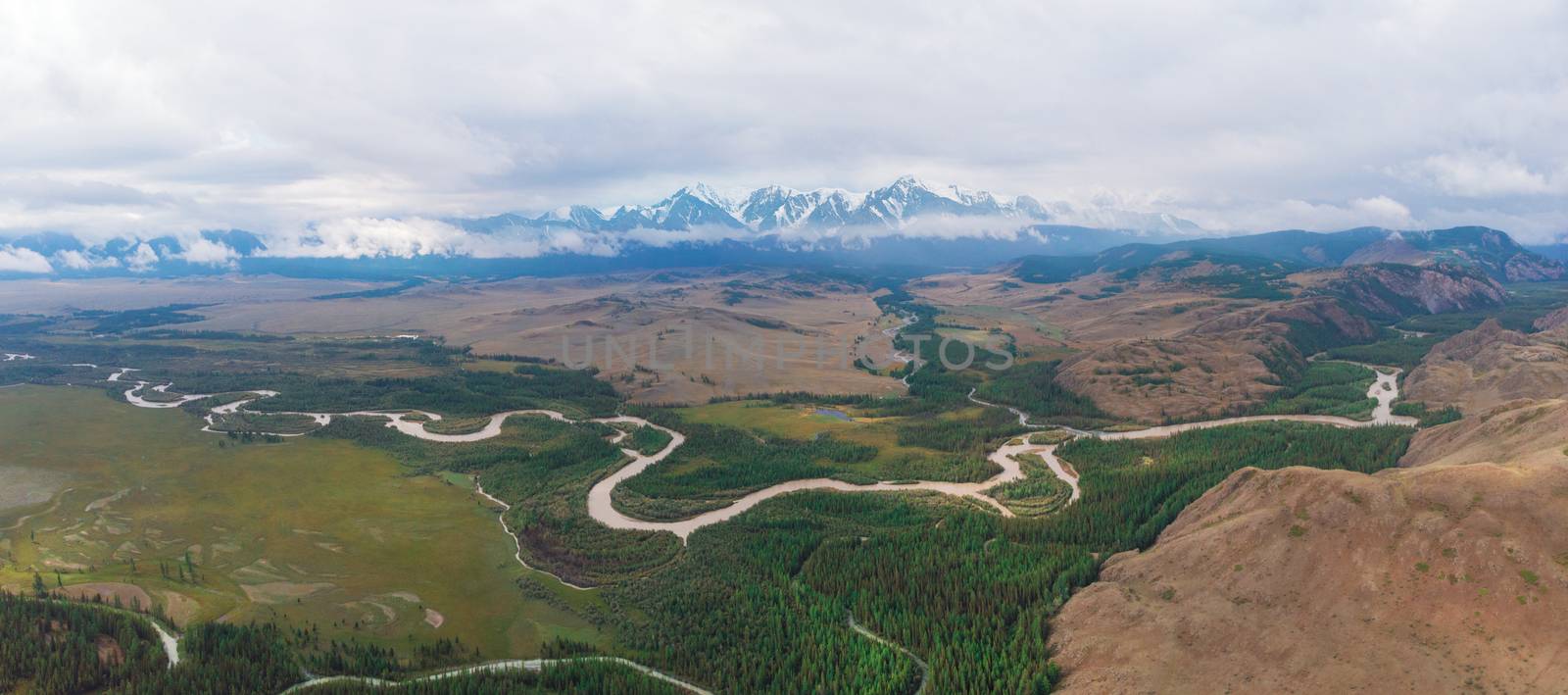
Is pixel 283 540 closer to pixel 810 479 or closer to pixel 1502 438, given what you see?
pixel 810 479

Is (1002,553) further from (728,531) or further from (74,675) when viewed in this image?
(74,675)

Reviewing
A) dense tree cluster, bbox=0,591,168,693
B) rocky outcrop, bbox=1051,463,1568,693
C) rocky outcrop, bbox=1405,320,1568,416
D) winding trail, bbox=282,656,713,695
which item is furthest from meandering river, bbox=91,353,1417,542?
dense tree cluster, bbox=0,591,168,693

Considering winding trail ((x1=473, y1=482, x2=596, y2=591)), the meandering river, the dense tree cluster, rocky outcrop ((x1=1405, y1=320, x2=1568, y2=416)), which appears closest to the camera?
the dense tree cluster

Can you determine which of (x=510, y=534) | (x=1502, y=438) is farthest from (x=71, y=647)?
(x=1502, y=438)

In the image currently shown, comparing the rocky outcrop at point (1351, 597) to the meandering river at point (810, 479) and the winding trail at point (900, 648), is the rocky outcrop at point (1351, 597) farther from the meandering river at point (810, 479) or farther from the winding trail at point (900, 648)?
the meandering river at point (810, 479)

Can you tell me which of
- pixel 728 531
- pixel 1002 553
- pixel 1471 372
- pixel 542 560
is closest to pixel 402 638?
pixel 542 560

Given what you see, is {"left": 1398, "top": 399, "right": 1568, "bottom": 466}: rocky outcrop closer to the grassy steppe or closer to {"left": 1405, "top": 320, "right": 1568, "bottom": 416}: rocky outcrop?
{"left": 1405, "top": 320, "right": 1568, "bottom": 416}: rocky outcrop

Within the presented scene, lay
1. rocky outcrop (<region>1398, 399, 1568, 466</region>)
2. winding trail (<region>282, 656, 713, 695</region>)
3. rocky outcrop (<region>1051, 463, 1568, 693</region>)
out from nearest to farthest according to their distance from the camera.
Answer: rocky outcrop (<region>1051, 463, 1568, 693</region>) < winding trail (<region>282, 656, 713, 695</region>) < rocky outcrop (<region>1398, 399, 1568, 466</region>)
